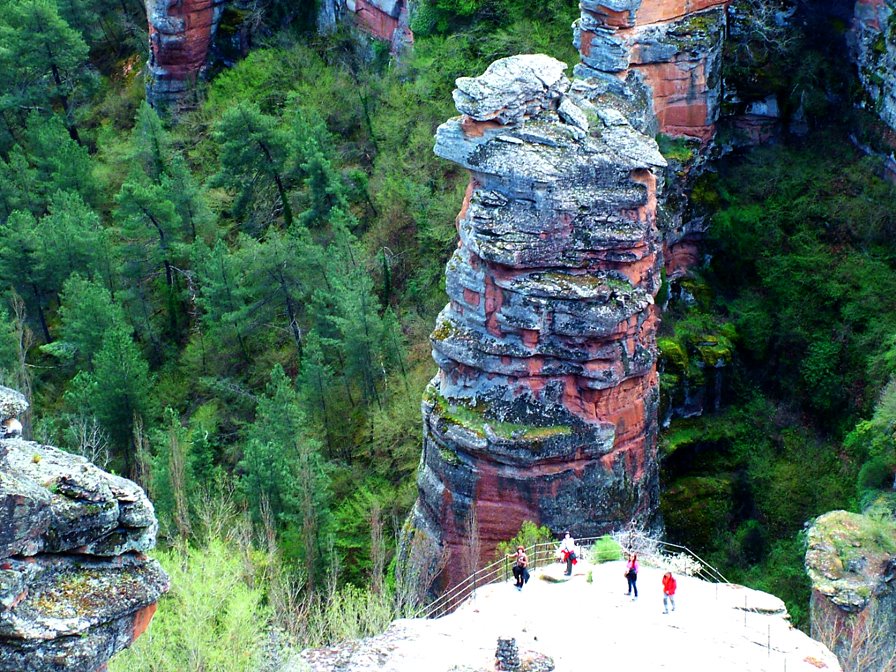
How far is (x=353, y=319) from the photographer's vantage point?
41125 millimetres

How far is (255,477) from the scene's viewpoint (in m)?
36.8

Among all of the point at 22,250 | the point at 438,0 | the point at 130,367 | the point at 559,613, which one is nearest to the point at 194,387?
the point at 130,367

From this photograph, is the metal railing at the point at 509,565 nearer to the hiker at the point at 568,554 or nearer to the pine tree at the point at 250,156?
the hiker at the point at 568,554

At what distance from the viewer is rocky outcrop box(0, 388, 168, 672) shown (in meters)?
17.2

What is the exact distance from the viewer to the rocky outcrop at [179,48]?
59938mm

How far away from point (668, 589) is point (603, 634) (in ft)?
5.18

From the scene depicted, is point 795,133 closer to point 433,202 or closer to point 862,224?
point 862,224

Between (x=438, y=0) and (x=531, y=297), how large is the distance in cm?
2172

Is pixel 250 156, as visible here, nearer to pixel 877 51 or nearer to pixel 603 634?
pixel 877 51

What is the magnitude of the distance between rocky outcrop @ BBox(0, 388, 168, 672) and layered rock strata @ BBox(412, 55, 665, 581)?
1429cm

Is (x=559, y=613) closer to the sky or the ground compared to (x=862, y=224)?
closer to the ground

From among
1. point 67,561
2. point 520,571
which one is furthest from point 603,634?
point 67,561

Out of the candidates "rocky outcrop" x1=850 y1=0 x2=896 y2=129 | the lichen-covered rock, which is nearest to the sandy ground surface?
the lichen-covered rock

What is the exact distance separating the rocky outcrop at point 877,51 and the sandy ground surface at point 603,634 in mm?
21677
